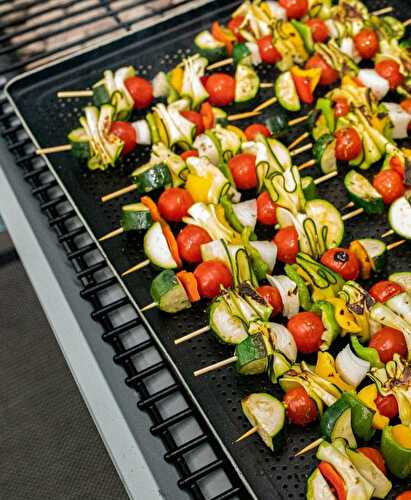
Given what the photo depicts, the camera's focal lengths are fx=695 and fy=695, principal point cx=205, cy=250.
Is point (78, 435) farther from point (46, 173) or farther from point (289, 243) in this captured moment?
point (289, 243)

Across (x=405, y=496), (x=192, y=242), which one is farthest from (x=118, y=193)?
(x=405, y=496)

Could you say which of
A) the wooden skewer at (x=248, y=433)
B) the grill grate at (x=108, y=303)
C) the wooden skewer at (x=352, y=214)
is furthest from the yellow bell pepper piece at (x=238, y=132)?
the wooden skewer at (x=248, y=433)

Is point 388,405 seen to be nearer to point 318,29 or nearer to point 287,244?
point 287,244

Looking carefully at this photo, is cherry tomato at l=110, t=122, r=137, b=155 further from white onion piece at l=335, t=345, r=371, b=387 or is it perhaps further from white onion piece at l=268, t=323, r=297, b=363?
white onion piece at l=335, t=345, r=371, b=387

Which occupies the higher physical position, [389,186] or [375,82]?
[375,82]

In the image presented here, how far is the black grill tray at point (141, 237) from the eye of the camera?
2383 mm

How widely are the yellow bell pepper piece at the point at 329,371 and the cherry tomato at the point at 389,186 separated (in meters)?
0.92

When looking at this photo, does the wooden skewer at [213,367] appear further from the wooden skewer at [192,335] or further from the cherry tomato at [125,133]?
the cherry tomato at [125,133]

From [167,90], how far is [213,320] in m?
1.52

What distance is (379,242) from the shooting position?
286cm

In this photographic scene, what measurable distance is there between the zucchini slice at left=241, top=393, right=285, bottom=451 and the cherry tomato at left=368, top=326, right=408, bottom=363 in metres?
0.45

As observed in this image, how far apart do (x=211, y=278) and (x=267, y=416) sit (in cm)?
63

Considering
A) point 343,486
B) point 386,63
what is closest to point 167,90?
point 386,63

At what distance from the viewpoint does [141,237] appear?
311 cm
